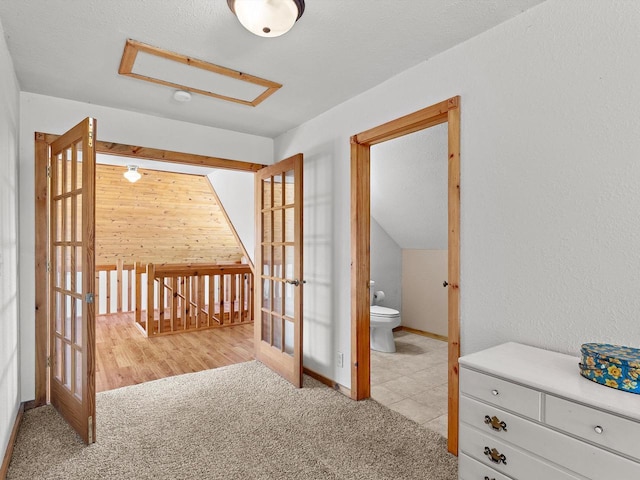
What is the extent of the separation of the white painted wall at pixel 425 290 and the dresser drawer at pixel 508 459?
295 cm

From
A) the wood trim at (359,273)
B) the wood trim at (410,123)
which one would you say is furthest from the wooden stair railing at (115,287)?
the wood trim at (410,123)

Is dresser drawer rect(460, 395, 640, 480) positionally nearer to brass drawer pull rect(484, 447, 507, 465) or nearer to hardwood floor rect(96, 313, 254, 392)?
brass drawer pull rect(484, 447, 507, 465)

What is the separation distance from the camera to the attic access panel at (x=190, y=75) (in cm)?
210

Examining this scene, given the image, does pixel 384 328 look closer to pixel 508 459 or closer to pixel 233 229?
pixel 508 459

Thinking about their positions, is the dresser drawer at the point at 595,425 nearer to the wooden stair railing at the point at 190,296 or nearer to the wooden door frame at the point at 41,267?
the wooden door frame at the point at 41,267

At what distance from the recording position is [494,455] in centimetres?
144

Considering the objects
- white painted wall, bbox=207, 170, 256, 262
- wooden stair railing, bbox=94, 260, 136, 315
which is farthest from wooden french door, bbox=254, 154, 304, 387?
wooden stair railing, bbox=94, 260, 136, 315

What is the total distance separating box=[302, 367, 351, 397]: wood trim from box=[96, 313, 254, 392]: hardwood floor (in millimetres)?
834

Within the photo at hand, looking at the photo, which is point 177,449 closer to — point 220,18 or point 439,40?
point 220,18

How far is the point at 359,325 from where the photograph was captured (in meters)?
2.72

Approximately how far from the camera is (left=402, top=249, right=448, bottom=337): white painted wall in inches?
174

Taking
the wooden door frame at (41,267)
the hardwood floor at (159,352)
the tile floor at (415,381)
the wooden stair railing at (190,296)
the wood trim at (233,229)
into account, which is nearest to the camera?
the tile floor at (415,381)

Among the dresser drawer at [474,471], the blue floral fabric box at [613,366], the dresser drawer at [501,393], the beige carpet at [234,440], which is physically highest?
the blue floral fabric box at [613,366]

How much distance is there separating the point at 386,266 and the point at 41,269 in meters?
3.65
